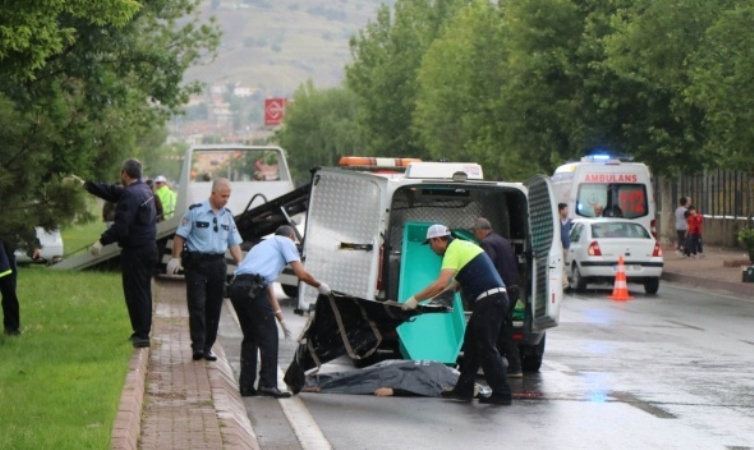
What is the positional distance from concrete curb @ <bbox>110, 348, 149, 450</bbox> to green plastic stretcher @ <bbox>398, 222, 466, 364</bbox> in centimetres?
260

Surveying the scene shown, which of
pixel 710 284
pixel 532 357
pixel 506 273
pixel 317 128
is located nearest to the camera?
pixel 506 273

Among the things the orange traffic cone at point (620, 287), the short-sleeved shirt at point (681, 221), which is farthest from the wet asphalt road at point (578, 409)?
the short-sleeved shirt at point (681, 221)

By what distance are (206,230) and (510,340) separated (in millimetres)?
3101

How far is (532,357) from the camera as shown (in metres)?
16.3

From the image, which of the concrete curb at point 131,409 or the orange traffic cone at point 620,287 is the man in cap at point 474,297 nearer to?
the concrete curb at point 131,409

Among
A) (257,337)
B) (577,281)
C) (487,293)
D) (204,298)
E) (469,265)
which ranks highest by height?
(469,265)

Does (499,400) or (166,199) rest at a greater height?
(166,199)

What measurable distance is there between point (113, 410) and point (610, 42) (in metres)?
30.8

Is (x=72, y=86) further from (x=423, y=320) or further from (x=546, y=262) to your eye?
(x=546, y=262)

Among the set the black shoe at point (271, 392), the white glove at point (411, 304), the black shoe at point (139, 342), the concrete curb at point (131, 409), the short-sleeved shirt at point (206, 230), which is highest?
the short-sleeved shirt at point (206, 230)

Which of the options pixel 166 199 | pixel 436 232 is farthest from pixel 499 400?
pixel 166 199

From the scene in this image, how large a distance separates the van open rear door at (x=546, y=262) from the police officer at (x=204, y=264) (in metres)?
3.04

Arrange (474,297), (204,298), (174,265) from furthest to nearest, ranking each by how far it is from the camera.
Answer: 1. (174,265)
2. (204,298)
3. (474,297)

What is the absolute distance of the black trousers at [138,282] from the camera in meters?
15.3
